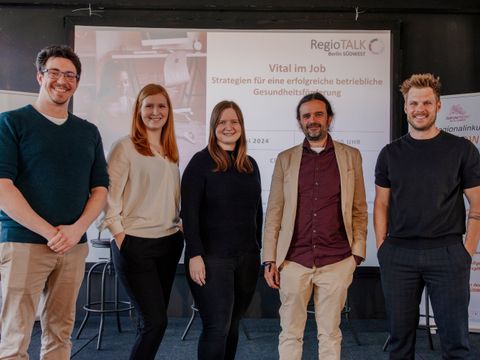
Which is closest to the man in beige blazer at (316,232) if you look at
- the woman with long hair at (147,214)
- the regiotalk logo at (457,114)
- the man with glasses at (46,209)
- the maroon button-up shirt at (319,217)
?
the maroon button-up shirt at (319,217)

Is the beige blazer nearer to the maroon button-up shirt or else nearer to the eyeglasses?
the maroon button-up shirt

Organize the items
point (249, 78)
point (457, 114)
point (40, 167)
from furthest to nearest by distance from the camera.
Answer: point (249, 78) < point (457, 114) < point (40, 167)

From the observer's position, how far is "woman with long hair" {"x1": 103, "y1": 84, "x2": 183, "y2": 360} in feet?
7.00

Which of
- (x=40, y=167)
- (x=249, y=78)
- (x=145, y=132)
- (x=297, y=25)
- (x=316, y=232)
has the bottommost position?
(x=316, y=232)

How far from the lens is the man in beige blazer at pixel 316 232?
2.30 meters

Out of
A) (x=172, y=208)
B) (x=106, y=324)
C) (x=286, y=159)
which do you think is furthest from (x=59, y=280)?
(x=106, y=324)

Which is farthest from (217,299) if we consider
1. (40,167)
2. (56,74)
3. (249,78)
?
(249,78)

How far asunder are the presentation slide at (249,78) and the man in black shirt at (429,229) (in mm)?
1816

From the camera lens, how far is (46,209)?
6.15ft

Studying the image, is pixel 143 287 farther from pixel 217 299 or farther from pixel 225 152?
pixel 225 152

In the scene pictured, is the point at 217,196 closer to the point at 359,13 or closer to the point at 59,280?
the point at 59,280

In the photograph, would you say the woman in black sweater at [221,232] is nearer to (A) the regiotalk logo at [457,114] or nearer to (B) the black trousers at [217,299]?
(B) the black trousers at [217,299]

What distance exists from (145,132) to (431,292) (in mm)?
1557

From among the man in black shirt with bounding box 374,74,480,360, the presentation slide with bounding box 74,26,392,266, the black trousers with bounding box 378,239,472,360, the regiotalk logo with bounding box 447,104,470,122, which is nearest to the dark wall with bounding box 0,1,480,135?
the presentation slide with bounding box 74,26,392,266
